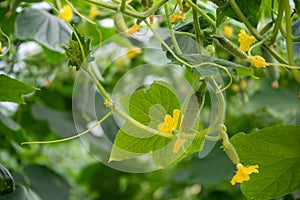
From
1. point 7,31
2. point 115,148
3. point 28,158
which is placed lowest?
point 28,158

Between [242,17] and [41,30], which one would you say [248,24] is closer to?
[242,17]

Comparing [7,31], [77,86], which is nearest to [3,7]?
[7,31]

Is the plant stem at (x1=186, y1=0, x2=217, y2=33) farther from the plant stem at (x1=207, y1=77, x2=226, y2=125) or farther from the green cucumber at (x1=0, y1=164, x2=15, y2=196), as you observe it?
the green cucumber at (x1=0, y1=164, x2=15, y2=196)

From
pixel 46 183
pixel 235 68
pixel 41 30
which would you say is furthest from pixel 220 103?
pixel 46 183

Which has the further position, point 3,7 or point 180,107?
→ point 3,7

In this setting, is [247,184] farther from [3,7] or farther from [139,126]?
[3,7]

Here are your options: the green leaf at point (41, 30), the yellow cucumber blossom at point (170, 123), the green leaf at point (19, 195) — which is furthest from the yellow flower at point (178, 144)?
the green leaf at point (41, 30)

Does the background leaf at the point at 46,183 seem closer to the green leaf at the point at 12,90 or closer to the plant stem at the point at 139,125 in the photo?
the green leaf at the point at 12,90
